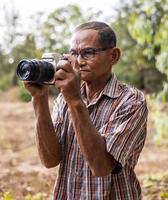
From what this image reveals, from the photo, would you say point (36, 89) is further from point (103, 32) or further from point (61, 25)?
point (61, 25)

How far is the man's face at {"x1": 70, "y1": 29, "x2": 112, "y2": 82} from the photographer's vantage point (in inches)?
74.1

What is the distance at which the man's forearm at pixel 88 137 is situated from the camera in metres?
1.71

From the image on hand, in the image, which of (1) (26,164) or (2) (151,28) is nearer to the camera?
(2) (151,28)

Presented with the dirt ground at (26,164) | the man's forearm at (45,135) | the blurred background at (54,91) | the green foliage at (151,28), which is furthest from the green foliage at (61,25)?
the man's forearm at (45,135)

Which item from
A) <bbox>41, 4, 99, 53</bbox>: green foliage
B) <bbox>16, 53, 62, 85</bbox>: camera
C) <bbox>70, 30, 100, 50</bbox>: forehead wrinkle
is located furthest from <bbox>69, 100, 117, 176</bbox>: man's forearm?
<bbox>41, 4, 99, 53</bbox>: green foliage

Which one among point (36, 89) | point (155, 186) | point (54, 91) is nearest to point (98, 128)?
point (36, 89)

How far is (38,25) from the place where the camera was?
18094 mm

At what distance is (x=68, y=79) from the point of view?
66.0 inches

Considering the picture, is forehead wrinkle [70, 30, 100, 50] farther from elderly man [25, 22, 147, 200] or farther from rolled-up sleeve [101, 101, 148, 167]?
rolled-up sleeve [101, 101, 148, 167]

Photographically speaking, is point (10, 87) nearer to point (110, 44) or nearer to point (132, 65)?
point (132, 65)

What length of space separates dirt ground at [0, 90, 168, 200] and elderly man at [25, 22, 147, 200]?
2.59 m

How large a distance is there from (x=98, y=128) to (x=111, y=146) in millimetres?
130

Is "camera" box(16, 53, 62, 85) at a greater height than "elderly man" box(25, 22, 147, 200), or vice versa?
"camera" box(16, 53, 62, 85)

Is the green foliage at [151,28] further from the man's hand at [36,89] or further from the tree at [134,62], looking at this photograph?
the tree at [134,62]
